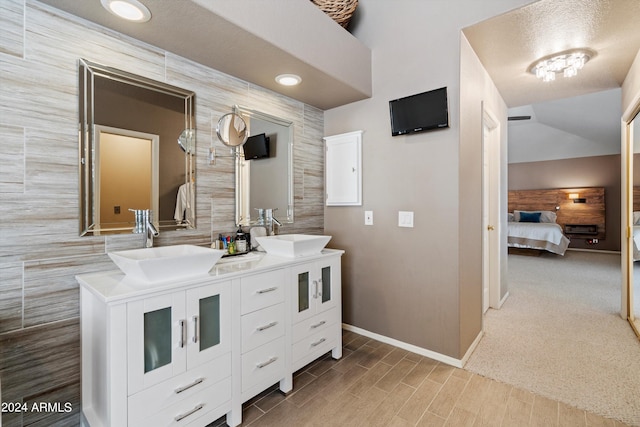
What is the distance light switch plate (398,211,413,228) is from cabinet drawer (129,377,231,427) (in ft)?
5.43

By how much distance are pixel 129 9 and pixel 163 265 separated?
1.27 m

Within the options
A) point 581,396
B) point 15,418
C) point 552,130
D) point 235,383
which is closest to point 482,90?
point 581,396

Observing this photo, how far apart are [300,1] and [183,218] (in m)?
1.61

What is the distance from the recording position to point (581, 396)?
187cm

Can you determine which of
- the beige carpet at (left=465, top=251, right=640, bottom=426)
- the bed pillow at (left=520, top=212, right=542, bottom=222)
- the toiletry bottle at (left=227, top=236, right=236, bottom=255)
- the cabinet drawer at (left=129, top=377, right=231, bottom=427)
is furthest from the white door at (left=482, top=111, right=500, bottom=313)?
the bed pillow at (left=520, top=212, right=542, bottom=222)

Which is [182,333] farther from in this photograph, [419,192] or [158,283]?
[419,192]

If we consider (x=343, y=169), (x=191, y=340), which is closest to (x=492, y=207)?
(x=343, y=169)

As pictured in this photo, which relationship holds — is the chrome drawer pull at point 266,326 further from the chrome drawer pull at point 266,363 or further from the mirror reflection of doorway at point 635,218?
the mirror reflection of doorway at point 635,218

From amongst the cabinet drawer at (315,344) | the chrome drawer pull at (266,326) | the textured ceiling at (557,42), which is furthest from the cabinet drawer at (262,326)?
the textured ceiling at (557,42)

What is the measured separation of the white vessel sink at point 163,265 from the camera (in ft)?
4.28

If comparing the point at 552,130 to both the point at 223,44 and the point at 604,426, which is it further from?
the point at 223,44

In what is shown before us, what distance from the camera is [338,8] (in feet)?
7.59

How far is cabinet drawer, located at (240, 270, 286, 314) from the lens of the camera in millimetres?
1663

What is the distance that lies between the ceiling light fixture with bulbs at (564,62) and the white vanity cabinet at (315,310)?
245cm
